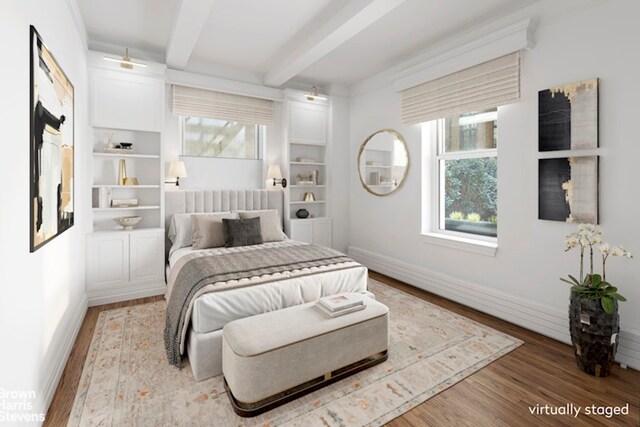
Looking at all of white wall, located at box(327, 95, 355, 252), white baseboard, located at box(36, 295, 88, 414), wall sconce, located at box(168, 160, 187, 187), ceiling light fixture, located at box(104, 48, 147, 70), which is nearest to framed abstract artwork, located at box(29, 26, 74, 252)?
white baseboard, located at box(36, 295, 88, 414)

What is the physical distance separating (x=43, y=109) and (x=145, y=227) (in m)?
2.34

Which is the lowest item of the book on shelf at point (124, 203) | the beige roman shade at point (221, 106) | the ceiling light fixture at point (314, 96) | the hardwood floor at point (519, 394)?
the hardwood floor at point (519, 394)

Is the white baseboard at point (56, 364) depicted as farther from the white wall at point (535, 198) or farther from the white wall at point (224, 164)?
the white wall at point (535, 198)

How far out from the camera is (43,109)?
1.85 meters

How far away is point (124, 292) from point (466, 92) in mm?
4281

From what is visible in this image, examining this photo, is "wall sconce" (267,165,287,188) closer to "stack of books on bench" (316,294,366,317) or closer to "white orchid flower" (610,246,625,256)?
"stack of books on bench" (316,294,366,317)

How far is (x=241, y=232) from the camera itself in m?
3.68

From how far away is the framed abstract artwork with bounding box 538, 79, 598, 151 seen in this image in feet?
8.14

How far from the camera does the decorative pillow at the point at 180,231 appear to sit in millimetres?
3799

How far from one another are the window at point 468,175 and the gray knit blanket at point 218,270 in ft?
5.35

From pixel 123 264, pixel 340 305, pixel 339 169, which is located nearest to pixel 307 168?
pixel 339 169

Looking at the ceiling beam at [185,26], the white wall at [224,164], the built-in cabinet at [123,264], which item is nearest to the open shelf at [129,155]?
the white wall at [224,164]

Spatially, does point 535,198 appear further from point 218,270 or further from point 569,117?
point 218,270

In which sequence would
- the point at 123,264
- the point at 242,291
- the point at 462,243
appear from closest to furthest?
the point at 242,291 → the point at 462,243 → the point at 123,264
